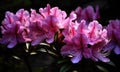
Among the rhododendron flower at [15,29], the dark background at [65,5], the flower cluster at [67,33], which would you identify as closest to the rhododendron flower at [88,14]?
the flower cluster at [67,33]

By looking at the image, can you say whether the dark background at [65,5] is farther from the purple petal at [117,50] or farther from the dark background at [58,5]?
the purple petal at [117,50]

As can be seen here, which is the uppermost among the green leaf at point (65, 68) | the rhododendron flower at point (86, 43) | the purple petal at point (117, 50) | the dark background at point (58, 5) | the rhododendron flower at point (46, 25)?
the dark background at point (58, 5)

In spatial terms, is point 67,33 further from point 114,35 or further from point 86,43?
point 114,35

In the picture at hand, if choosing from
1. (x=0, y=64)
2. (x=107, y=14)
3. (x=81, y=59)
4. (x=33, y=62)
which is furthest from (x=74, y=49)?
(x=33, y=62)

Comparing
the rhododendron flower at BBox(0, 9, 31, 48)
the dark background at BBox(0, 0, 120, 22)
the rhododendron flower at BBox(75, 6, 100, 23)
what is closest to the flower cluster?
the rhododendron flower at BBox(0, 9, 31, 48)

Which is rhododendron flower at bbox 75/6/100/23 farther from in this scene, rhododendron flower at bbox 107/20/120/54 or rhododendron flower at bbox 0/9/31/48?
rhododendron flower at bbox 0/9/31/48

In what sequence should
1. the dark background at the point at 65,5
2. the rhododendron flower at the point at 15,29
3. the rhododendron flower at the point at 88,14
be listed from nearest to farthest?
the rhododendron flower at the point at 15,29
the rhododendron flower at the point at 88,14
the dark background at the point at 65,5

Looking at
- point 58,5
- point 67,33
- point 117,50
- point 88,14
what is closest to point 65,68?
point 67,33
